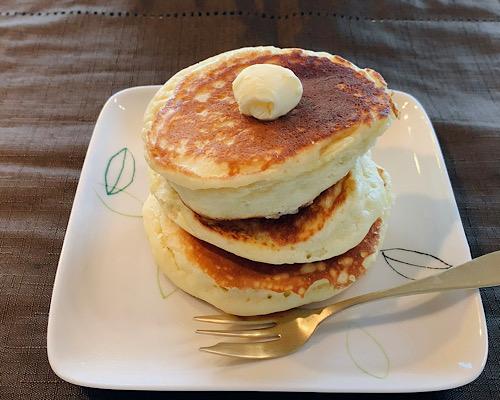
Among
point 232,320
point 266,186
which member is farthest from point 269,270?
point 266,186

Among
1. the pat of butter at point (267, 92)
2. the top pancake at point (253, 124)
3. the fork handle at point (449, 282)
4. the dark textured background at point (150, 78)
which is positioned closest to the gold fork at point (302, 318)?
the fork handle at point (449, 282)

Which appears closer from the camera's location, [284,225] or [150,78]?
[284,225]

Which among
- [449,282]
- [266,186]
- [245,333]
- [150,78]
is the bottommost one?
[150,78]

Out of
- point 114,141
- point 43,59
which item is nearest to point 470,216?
point 114,141

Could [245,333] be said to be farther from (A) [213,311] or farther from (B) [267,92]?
(B) [267,92]

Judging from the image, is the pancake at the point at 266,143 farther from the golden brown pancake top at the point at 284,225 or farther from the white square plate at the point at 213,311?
the white square plate at the point at 213,311

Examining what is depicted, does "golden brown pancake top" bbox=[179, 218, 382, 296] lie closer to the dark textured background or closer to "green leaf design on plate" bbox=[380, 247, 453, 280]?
"green leaf design on plate" bbox=[380, 247, 453, 280]

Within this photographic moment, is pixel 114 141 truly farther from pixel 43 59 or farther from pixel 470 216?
pixel 470 216
